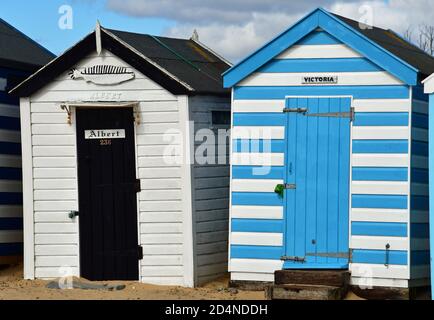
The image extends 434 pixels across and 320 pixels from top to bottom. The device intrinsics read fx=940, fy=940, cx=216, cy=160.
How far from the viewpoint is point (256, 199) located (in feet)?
38.6

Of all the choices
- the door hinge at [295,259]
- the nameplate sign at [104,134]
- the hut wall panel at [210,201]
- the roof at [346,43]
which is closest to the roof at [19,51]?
the nameplate sign at [104,134]

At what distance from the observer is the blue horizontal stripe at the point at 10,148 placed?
1313 centimetres

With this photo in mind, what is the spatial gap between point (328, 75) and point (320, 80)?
114 millimetres

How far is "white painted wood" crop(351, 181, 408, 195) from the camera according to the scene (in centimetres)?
1115

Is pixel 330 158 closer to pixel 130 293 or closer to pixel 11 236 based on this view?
pixel 130 293

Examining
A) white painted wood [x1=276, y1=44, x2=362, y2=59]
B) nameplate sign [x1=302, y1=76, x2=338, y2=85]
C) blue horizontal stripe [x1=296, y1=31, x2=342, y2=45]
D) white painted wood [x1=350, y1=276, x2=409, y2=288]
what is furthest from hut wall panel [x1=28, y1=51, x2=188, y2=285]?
Answer: white painted wood [x1=350, y1=276, x2=409, y2=288]

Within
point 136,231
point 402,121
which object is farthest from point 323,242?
point 136,231

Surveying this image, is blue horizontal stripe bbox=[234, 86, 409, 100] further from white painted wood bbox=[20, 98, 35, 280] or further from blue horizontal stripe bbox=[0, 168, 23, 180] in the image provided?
blue horizontal stripe bbox=[0, 168, 23, 180]

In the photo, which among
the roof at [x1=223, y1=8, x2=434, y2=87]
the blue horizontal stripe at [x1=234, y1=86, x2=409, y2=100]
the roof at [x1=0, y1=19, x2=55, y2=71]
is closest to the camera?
the roof at [x1=223, y1=8, x2=434, y2=87]

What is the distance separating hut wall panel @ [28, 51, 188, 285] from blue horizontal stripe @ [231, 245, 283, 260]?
802 millimetres

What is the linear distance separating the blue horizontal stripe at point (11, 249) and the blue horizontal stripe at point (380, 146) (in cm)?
518

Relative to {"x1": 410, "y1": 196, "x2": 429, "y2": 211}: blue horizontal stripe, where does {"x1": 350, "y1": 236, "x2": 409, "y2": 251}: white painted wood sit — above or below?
below

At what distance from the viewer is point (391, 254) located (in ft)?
36.8

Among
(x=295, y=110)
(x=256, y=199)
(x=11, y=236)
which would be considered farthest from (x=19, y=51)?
(x=295, y=110)
